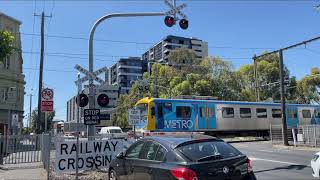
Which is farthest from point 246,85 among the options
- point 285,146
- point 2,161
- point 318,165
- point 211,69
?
point 318,165

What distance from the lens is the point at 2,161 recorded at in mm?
19516

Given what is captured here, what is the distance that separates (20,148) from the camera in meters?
21.2

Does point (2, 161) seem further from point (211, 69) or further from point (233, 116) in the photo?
point (211, 69)

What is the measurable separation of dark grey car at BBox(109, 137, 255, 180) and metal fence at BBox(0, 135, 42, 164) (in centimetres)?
1236

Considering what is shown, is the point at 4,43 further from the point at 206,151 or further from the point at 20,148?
the point at 206,151

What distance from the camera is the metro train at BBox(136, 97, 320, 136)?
106 ft

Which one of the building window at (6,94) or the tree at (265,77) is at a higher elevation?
the tree at (265,77)

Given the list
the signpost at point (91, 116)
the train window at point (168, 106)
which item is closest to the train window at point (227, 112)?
the train window at point (168, 106)

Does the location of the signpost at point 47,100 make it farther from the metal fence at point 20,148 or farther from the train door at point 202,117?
the train door at point 202,117

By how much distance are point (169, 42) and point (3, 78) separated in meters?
84.5

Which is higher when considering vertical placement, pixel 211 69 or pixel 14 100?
pixel 211 69

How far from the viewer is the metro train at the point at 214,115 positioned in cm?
3238

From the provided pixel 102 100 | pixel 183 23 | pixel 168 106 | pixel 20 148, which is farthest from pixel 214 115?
pixel 102 100

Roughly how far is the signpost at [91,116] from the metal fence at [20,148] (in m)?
7.77
